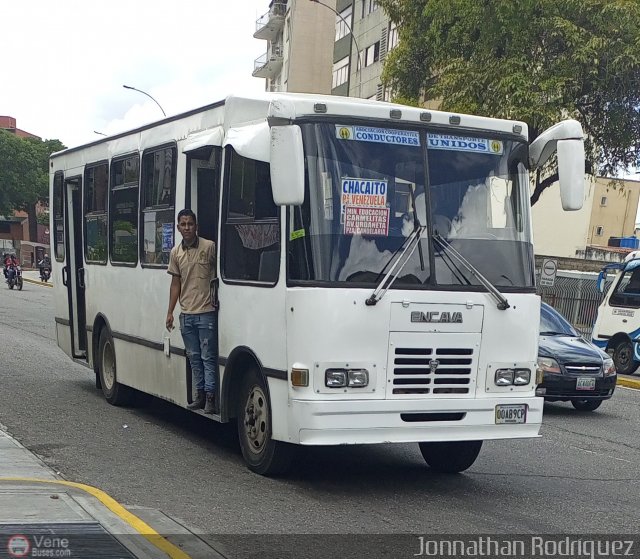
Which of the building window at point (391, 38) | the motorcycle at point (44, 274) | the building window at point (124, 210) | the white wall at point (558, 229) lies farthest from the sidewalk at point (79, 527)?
the motorcycle at point (44, 274)

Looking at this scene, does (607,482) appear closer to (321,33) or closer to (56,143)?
(321,33)

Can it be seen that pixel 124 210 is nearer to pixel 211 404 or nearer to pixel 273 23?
pixel 211 404

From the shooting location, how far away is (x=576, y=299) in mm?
33219

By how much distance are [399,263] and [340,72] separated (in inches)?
1882

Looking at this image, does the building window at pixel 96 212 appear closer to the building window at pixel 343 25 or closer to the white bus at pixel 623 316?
the white bus at pixel 623 316

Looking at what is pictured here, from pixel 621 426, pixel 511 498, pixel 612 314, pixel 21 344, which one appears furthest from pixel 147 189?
pixel 612 314

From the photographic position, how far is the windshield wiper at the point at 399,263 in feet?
23.7

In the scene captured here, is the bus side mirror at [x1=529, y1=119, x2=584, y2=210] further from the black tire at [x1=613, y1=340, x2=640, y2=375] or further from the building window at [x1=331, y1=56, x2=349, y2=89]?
the building window at [x1=331, y1=56, x2=349, y2=89]

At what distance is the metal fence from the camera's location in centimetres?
3291

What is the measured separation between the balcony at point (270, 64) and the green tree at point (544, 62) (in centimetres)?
3686

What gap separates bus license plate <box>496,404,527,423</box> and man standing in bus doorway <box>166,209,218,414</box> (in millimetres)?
2465

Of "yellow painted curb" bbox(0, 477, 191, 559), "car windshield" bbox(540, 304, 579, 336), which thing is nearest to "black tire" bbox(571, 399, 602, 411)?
"car windshield" bbox(540, 304, 579, 336)

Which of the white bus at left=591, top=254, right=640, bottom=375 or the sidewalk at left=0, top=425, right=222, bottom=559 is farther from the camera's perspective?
the white bus at left=591, top=254, right=640, bottom=375

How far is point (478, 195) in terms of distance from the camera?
7.82 metres
